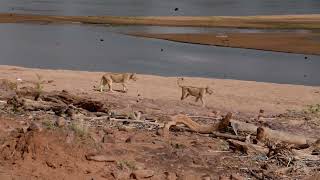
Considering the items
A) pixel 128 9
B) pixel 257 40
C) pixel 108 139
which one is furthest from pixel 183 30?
pixel 108 139

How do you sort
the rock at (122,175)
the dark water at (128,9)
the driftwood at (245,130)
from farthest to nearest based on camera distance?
1. the dark water at (128,9)
2. the driftwood at (245,130)
3. the rock at (122,175)

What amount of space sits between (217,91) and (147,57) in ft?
43.3

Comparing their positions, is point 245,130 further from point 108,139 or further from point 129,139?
point 108,139

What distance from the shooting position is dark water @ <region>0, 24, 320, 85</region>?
2875 cm

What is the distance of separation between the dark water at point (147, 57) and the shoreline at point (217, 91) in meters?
4.87

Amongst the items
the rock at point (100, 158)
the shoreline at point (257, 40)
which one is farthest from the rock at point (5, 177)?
the shoreline at point (257, 40)

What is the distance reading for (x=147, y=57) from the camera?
33000mm

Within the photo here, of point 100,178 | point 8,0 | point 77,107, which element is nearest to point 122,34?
point 77,107

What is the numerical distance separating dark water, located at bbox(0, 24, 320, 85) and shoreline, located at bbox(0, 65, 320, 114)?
4872 millimetres

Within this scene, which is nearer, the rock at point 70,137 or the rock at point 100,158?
the rock at point 100,158

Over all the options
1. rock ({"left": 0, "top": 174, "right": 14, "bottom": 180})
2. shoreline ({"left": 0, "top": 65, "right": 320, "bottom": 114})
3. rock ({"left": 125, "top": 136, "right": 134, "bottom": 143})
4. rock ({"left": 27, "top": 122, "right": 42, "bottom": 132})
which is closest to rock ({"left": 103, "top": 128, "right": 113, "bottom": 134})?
rock ({"left": 125, "top": 136, "right": 134, "bottom": 143})

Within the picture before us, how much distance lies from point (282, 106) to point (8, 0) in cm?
7684

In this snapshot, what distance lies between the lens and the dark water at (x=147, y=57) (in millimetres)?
28750

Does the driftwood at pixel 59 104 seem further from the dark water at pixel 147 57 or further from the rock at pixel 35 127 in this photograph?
the dark water at pixel 147 57
